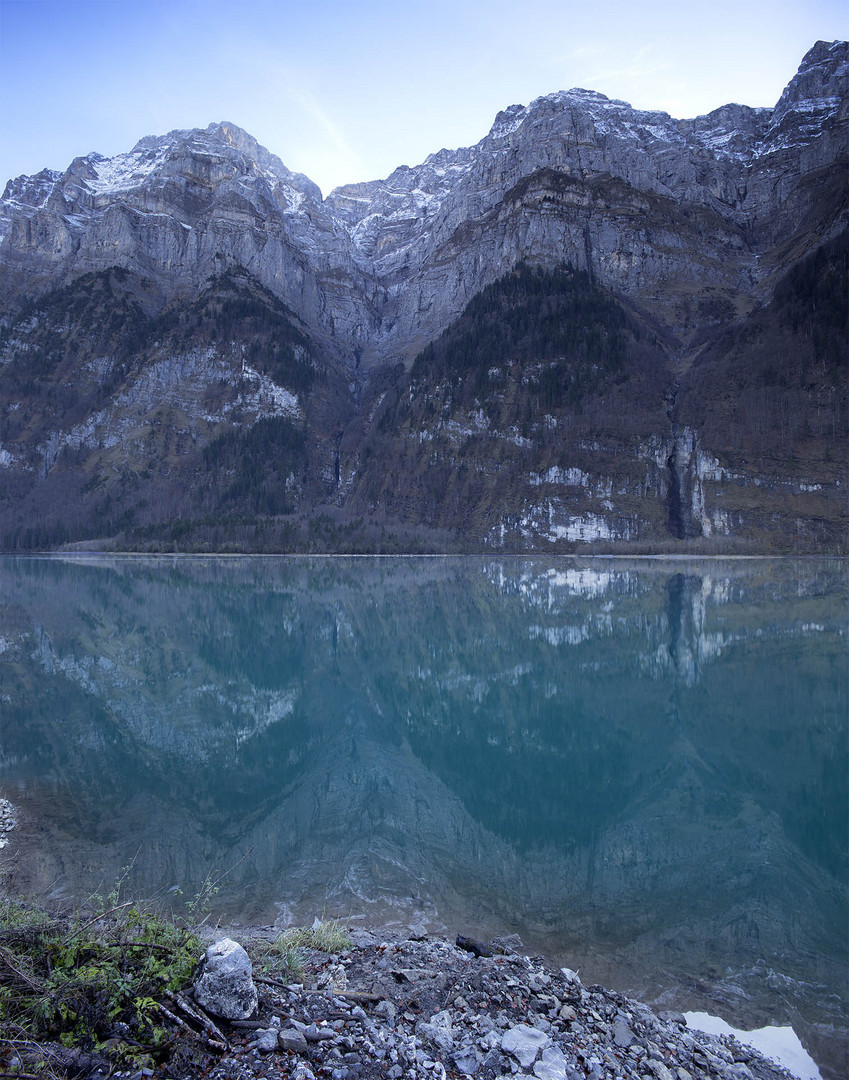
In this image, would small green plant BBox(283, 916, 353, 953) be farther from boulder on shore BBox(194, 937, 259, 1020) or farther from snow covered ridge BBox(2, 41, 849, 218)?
snow covered ridge BBox(2, 41, 849, 218)

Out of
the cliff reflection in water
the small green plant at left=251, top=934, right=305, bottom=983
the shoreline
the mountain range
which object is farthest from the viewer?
the mountain range

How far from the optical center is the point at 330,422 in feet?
541

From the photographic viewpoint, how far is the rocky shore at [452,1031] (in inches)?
169

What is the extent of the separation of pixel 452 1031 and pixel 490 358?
13450 cm

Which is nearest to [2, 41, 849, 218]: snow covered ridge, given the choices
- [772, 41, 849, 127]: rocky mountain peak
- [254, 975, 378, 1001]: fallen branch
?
[772, 41, 849, 127]: rocky mountain peak

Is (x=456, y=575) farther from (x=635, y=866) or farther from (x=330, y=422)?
(x=330, y=422)

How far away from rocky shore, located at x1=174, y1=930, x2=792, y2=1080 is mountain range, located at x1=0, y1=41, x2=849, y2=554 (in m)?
98.4

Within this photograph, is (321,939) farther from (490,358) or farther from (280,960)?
(490,358)

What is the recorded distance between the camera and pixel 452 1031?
194 inches

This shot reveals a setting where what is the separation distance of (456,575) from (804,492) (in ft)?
201

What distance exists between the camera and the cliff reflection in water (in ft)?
27.8

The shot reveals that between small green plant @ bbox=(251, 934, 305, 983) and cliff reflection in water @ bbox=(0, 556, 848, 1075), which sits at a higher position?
small green plant @ bbox=(251, 934, 305, 983)

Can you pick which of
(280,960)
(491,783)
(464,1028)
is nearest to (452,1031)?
(464,1028)

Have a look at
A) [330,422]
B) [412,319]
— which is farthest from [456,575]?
[412,319]
